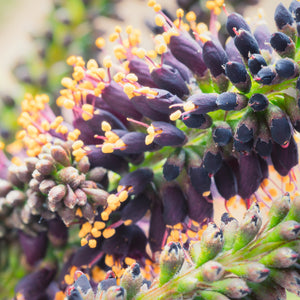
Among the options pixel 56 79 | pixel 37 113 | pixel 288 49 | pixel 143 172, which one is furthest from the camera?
pixel 56 79

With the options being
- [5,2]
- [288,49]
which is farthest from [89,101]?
[5,2]

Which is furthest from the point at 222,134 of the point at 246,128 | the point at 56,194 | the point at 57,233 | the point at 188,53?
the point at 57,233

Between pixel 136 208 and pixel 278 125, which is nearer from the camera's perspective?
pixel 278 125

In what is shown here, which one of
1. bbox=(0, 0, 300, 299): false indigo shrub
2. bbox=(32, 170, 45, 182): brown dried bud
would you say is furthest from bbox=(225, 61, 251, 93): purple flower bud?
bbox=(32, 170, 45, 182): brown dried bud

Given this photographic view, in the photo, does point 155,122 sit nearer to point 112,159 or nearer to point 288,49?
point 112,159

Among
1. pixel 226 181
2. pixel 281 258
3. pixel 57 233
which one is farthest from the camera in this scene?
pixel 57 233

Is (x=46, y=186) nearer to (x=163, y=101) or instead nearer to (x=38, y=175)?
(x=38, y=175)

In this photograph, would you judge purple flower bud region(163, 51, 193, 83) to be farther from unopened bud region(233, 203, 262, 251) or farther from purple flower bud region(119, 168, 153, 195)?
unopened bud region(233, 203, 262, 251)

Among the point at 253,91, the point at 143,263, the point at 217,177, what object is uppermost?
the point at 253,91
